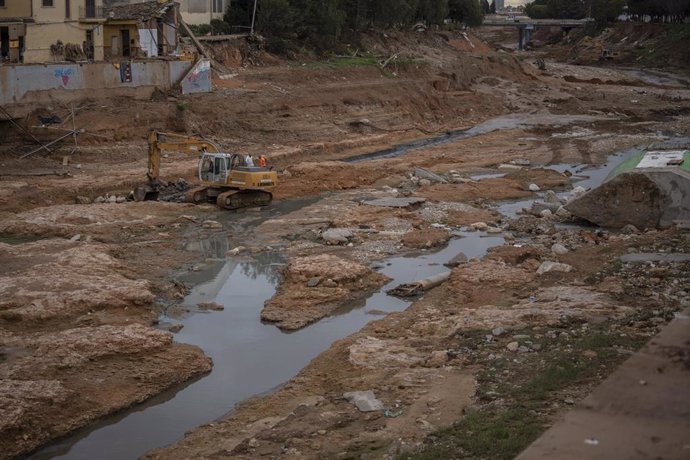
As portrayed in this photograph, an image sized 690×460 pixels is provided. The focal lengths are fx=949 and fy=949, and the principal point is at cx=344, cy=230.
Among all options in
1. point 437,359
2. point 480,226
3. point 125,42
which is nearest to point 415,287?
point 437,359

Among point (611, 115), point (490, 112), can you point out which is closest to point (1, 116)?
point (490, 112)

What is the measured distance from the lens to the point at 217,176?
33.5 m

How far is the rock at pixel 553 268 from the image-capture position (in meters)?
23.9

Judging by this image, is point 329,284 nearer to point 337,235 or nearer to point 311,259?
point 311,259

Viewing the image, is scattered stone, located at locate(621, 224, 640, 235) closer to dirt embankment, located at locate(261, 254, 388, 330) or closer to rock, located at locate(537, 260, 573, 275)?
rock, located at locate(537, 260, 573, 275)

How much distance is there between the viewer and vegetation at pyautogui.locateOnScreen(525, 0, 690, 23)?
109 meters

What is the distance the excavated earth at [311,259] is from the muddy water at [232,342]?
419 mm

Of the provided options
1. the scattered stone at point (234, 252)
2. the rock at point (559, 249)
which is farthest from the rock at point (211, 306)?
the rock at point (559, 249)

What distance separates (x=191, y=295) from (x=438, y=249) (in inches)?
319

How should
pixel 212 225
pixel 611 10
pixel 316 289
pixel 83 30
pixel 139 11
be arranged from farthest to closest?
pixel 611 10
pixel 139 11
pixel 83 30
pixel 212 225
pixel 316 289

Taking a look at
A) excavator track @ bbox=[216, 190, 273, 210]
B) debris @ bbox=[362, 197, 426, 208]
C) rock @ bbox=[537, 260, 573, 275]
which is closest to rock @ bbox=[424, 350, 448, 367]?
rock @ bbox=[537, 260, 573, 275]

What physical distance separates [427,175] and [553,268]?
640 inches

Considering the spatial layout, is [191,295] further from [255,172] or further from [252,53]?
[252,53]

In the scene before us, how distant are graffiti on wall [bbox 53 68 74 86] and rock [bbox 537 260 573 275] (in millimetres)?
26877
